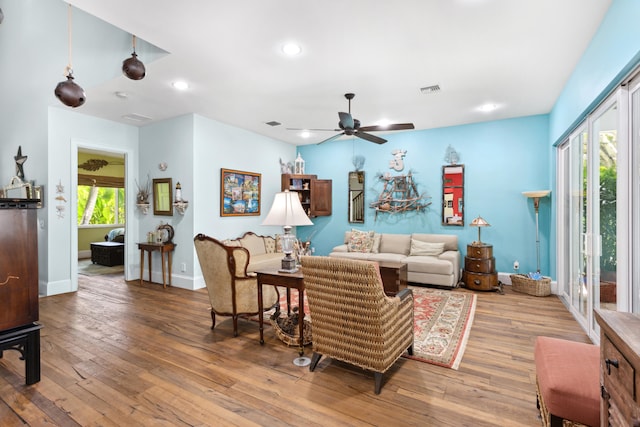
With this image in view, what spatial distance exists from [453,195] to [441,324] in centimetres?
303

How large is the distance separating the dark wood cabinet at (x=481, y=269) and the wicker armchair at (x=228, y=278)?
353cm

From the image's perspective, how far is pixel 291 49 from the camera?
2982 mm

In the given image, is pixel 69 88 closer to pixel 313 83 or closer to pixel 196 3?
pixel 196 3

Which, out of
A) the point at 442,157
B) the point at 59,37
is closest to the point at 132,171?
the point at 59,37

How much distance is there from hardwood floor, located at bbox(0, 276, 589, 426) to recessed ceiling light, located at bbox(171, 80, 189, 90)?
2.82 meters

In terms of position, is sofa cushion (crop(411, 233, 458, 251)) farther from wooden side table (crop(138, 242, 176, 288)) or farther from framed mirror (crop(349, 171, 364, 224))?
wooden side table (crop(138, 242, 176, 288))

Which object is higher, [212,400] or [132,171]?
[132,171]

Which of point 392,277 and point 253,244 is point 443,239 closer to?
point 392,277

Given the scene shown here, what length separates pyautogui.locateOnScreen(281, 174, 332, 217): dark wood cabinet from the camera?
22.2 ft

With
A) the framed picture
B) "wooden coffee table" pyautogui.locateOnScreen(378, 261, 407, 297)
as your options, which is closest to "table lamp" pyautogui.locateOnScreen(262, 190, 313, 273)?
"wooden coffee table" pyautogui.locateOnScreen(378, 261, 407, 297)

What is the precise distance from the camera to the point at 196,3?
232 centimetres

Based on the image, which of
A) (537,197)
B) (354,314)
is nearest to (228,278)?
(354,314)

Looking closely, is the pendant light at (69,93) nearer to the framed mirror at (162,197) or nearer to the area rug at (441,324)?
the framed mirror at (162,197)

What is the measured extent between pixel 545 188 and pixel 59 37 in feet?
25.4
